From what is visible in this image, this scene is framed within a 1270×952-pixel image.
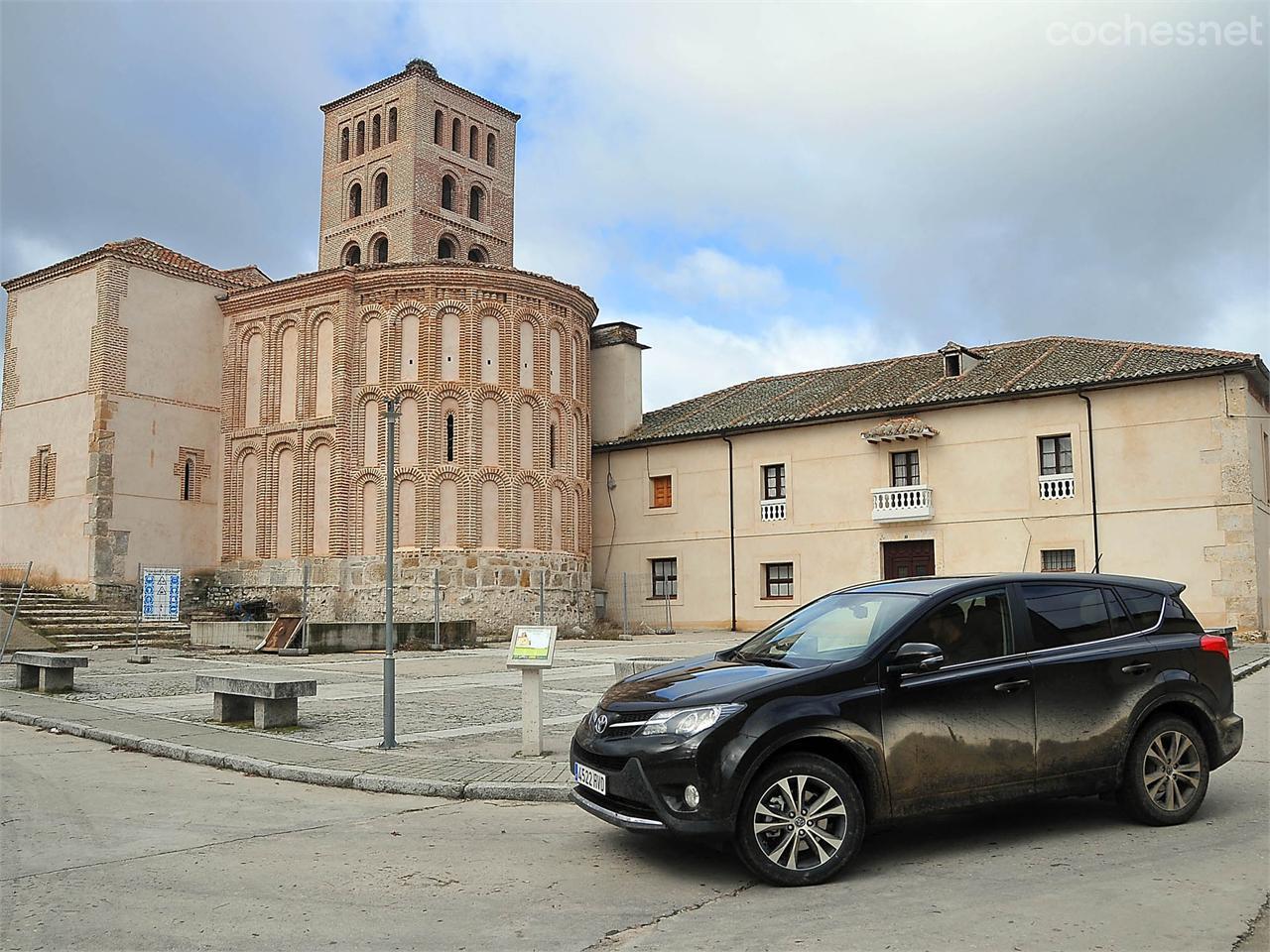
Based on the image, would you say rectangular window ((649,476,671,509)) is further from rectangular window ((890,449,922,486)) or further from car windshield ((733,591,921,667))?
car windshield ((733,591,921,667))

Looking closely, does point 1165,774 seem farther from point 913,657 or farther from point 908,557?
point 908,557

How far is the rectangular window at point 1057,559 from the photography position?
2977 cm

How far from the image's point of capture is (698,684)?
6.36 m

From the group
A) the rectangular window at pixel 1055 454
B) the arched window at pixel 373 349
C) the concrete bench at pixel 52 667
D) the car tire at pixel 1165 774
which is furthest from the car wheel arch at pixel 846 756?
the arched window at pixel 373 349

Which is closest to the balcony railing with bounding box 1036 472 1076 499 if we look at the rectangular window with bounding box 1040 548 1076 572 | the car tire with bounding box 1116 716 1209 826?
the rectangular window with bounding box 1040 548 1076 572

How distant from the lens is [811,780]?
589cm

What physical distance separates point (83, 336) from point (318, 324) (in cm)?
736

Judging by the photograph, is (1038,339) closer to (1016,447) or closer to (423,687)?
(1016,447)

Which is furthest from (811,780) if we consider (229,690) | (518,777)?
(229,690)

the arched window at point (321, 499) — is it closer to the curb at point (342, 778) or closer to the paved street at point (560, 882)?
the curb at point (342, 778)

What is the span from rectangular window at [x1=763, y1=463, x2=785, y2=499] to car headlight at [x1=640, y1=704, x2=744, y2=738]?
97.2ft

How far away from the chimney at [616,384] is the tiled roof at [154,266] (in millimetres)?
12544

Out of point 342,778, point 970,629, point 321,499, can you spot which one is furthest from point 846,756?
point 321,499

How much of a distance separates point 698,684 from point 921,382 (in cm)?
2964
